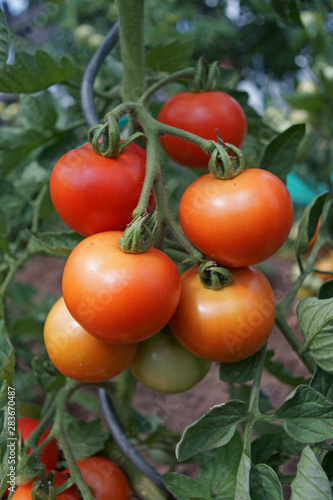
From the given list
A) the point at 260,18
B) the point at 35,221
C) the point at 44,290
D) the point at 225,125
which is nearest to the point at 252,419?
the point at 225,125

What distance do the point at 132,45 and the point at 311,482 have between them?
0.53 metres

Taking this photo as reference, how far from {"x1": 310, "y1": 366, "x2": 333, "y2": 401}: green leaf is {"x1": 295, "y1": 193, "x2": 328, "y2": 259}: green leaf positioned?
16 cm

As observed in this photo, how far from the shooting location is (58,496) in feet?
1.80

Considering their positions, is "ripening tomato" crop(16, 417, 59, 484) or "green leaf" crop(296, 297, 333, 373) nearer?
"green leaf" crop(296, 297, 333, 373)

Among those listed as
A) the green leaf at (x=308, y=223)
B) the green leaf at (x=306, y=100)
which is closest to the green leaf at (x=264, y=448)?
the green leaf at (x=308, y=223)

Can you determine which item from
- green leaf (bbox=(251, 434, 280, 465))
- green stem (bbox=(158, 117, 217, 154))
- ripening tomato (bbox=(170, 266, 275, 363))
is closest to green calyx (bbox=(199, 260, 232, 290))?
ripening tomato (bbox=(170, 266, 275, 363))

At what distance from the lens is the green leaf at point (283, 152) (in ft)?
1.97

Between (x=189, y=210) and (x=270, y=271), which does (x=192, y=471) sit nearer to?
(x=189, y=210)

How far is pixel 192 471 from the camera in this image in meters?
0.99

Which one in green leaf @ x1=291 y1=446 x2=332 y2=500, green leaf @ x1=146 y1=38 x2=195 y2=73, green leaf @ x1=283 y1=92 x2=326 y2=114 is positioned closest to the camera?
green leaf @ x1=291 y1=446 x2=332 y2=500

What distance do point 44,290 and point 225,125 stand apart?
4.89 feet

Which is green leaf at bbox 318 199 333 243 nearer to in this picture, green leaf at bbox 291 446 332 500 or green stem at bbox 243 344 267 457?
green stem at bbox 243 344 267 457

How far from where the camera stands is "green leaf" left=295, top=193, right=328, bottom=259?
23.8 inches

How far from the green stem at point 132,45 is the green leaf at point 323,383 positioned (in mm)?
402
